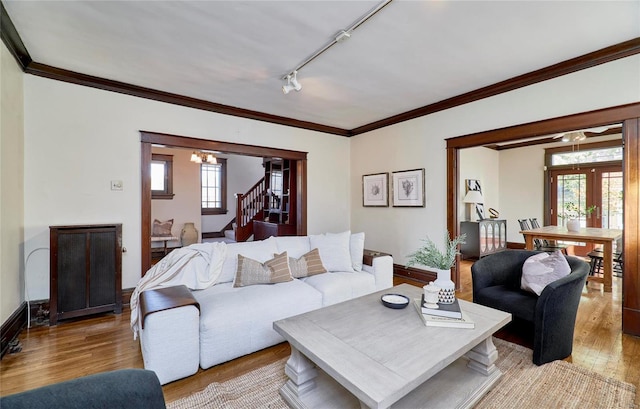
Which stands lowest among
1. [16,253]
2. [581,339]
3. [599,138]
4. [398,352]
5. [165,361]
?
[581,339]

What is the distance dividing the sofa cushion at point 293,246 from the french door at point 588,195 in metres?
5.95

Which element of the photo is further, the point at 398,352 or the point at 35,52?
the point at 35,52

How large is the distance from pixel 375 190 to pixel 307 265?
2.47 m

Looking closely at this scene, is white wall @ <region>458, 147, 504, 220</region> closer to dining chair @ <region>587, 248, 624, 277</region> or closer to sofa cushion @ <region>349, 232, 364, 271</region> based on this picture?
dining chair @ <region>587, 248, 624, 277</region>

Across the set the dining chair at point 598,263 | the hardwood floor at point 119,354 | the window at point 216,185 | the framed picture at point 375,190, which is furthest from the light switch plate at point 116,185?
the dining chair at point 598,263

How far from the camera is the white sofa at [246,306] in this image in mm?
1958

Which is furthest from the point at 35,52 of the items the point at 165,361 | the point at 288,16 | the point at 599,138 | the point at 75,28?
the point at 599,138

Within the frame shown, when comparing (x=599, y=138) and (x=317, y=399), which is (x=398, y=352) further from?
(x=599, y=138)

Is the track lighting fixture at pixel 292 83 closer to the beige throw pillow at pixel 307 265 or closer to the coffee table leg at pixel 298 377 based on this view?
the beige throw pillow at pixel 307 265

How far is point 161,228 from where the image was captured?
257 inches

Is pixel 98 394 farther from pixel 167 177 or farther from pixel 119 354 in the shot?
pixel 167 177

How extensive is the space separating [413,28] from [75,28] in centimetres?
288

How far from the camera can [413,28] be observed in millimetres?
2377

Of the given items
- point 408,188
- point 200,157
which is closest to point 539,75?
point 408,188
